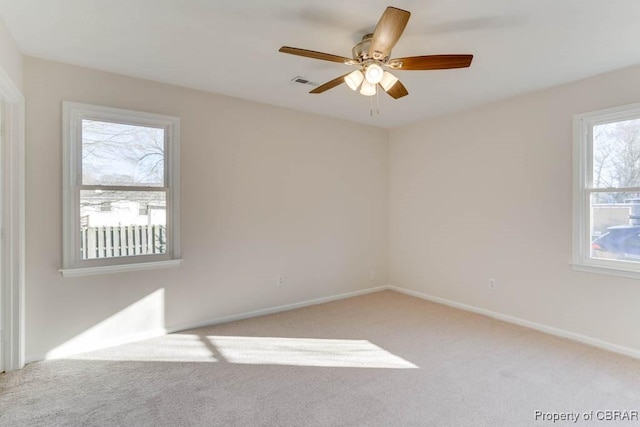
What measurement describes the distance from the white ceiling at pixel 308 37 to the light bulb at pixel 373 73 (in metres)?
0.29

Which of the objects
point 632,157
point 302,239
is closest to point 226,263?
point 302,239

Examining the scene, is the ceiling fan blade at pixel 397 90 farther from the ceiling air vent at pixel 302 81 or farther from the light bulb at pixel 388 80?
the ceiling air vent at pixel 302 81

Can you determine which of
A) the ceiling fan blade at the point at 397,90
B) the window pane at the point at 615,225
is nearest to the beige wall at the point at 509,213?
the window pane at the point at 615,225

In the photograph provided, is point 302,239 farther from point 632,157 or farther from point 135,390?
point 632,157

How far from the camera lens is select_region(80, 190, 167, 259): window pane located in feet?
9.89

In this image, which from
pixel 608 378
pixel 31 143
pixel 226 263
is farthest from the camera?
pixel 226 263

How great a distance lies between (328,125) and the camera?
4.51m

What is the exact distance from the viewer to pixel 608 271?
9.92 feet

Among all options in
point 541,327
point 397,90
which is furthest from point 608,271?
point 397,90

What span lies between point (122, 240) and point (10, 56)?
162 centimetres

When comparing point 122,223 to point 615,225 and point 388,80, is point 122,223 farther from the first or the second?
point 615,225

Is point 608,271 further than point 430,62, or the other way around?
point 608,271

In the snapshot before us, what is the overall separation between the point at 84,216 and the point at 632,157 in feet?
15.9

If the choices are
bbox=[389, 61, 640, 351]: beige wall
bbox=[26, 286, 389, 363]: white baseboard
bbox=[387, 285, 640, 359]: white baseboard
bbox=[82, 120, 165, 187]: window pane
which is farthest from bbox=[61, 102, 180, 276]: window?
bbox=[387, 285, 640, 359]: white baseboard
